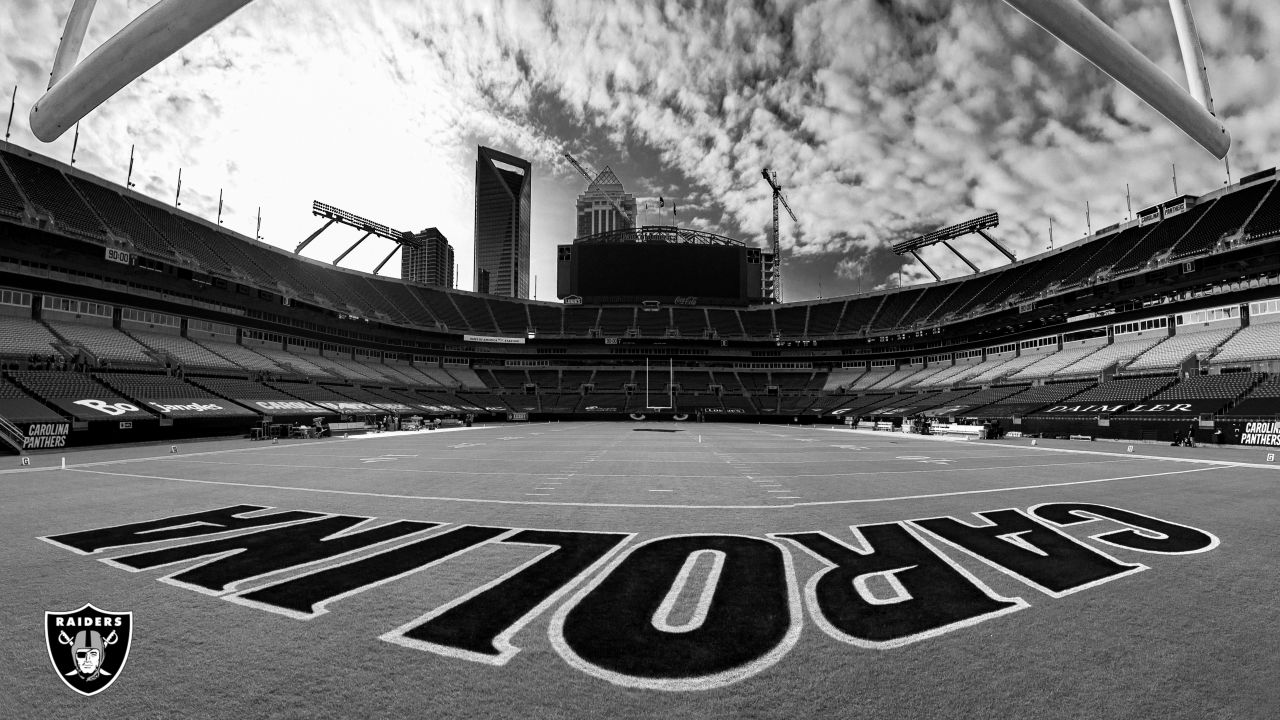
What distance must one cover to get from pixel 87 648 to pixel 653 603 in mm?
4200

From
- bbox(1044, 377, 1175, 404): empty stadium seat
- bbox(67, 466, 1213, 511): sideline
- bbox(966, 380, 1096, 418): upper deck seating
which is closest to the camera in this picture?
bbox(67, 466, 1213, 511): sideline

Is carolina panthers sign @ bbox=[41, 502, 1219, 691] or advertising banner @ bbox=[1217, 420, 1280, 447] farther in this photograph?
advertising banner @ bbox=[1217, 420, 1280, 447]

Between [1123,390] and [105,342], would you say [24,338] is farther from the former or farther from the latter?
[1123,390]

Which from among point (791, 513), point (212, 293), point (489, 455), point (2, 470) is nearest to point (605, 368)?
point (212, 293)

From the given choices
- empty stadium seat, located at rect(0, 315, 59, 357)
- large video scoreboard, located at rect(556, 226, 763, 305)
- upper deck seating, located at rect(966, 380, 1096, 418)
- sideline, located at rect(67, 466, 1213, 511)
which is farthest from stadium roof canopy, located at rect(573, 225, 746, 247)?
sideline, located at rect(67, 466, 1213, 511)

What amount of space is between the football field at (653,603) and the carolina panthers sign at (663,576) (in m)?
0.04

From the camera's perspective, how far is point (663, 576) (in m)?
5.68

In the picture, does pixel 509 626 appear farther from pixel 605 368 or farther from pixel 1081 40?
pixel 605 368

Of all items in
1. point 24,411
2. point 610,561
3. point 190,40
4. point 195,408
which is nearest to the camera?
point 190,40

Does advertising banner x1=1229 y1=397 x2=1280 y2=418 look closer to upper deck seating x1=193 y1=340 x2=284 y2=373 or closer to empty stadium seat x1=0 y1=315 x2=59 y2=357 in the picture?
upper deck seating x1=193 y1=340 x2=284 y2=373

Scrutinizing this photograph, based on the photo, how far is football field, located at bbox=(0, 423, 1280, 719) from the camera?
332 centimetres

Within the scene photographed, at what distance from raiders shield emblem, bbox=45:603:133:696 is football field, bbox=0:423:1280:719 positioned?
54 mm

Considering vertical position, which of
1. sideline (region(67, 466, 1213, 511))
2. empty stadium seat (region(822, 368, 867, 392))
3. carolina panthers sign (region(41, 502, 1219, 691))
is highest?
empty stadium seat (region(822, 368, 867, 392))

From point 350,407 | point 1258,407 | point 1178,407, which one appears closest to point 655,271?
point 350,407
